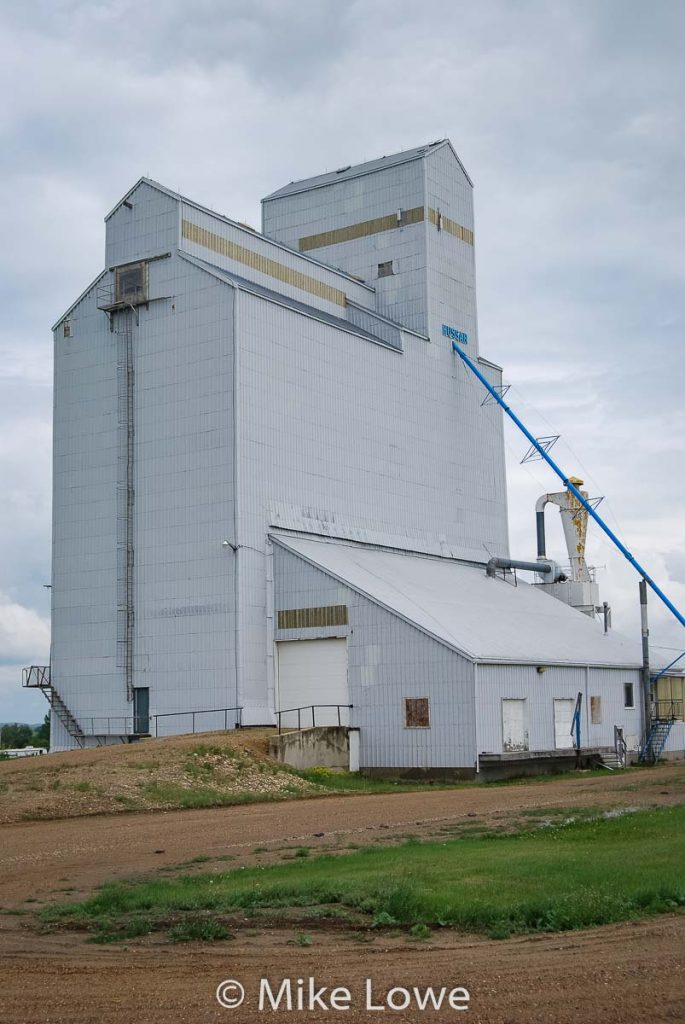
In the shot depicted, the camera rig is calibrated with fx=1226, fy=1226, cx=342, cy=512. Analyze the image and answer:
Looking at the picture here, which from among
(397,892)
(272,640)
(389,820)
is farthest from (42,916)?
(272,640)

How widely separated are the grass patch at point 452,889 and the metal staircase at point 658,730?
31273mm

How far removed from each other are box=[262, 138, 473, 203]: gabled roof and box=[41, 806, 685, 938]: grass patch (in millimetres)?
44893

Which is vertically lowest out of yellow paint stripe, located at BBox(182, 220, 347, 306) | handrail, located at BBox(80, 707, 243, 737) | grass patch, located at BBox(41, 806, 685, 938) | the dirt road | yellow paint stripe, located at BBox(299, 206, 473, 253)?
the dirt road

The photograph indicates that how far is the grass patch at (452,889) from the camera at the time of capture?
13266 mm

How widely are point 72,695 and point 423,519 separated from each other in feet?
56.7

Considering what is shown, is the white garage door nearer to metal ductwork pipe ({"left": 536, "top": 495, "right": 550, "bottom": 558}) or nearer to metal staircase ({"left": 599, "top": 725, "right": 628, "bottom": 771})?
metal staircase ({"left": 599, "top": 725, "right": 628, "bottom": 771})

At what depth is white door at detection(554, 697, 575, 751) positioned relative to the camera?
4288 cm

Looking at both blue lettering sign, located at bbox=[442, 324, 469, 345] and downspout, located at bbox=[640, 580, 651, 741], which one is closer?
downspout, located at bbox=[640, 580, 651, 741]

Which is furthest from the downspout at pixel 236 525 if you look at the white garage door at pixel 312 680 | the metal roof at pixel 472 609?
the white garage door at pixel 312 680

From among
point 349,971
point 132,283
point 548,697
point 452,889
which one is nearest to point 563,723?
point 548,697

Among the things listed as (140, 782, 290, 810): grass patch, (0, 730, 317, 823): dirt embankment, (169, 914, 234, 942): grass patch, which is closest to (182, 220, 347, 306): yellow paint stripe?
(0, 730, 317, 823): dirt embankment

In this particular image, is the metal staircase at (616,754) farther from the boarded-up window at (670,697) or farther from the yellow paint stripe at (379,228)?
the yellow paint stripe at (379,228)

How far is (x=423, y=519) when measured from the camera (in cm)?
5419

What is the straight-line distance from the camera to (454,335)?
5866 centimetres
